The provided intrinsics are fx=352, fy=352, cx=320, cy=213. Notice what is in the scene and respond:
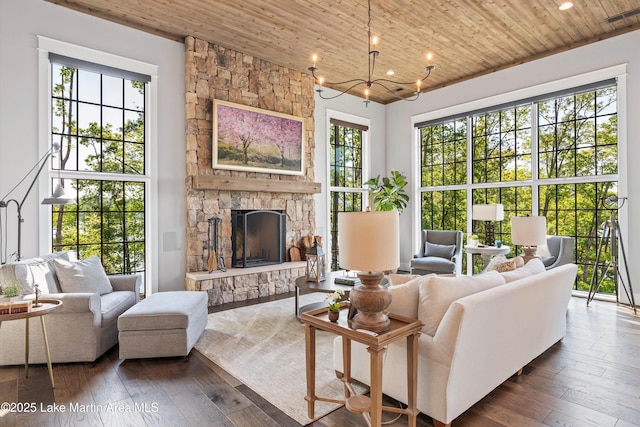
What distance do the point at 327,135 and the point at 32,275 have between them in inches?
199

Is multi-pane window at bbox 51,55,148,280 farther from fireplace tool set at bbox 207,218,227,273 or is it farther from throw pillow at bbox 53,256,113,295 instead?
throw pillow at bbox 53,256,113,295

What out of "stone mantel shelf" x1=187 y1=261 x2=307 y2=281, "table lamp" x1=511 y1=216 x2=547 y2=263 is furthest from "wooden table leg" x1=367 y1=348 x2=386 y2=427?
"stone mantel shelf" x1=187 y1=261 x2=307 y2=281

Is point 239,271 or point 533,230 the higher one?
point 533,230

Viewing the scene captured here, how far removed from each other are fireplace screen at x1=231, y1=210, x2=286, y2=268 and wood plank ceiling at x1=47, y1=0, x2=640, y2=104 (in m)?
2.52

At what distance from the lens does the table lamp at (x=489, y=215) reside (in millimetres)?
5434

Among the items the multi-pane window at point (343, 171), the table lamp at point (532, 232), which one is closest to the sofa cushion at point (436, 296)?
the table lamp at point (532, 232)

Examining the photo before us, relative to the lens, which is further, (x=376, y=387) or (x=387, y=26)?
(x=387, y=26)

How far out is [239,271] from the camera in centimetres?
506

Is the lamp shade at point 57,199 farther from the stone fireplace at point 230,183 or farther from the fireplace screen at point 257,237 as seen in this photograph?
the fireplace screen at point 257,237

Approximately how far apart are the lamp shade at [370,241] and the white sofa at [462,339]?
470 mm

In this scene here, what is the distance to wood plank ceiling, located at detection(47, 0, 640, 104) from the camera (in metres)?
4.14

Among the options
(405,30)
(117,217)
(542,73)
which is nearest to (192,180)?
(117,217)

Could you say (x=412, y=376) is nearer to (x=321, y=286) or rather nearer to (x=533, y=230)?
(x=321, y=286)

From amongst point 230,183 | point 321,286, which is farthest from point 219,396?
point 230,183
